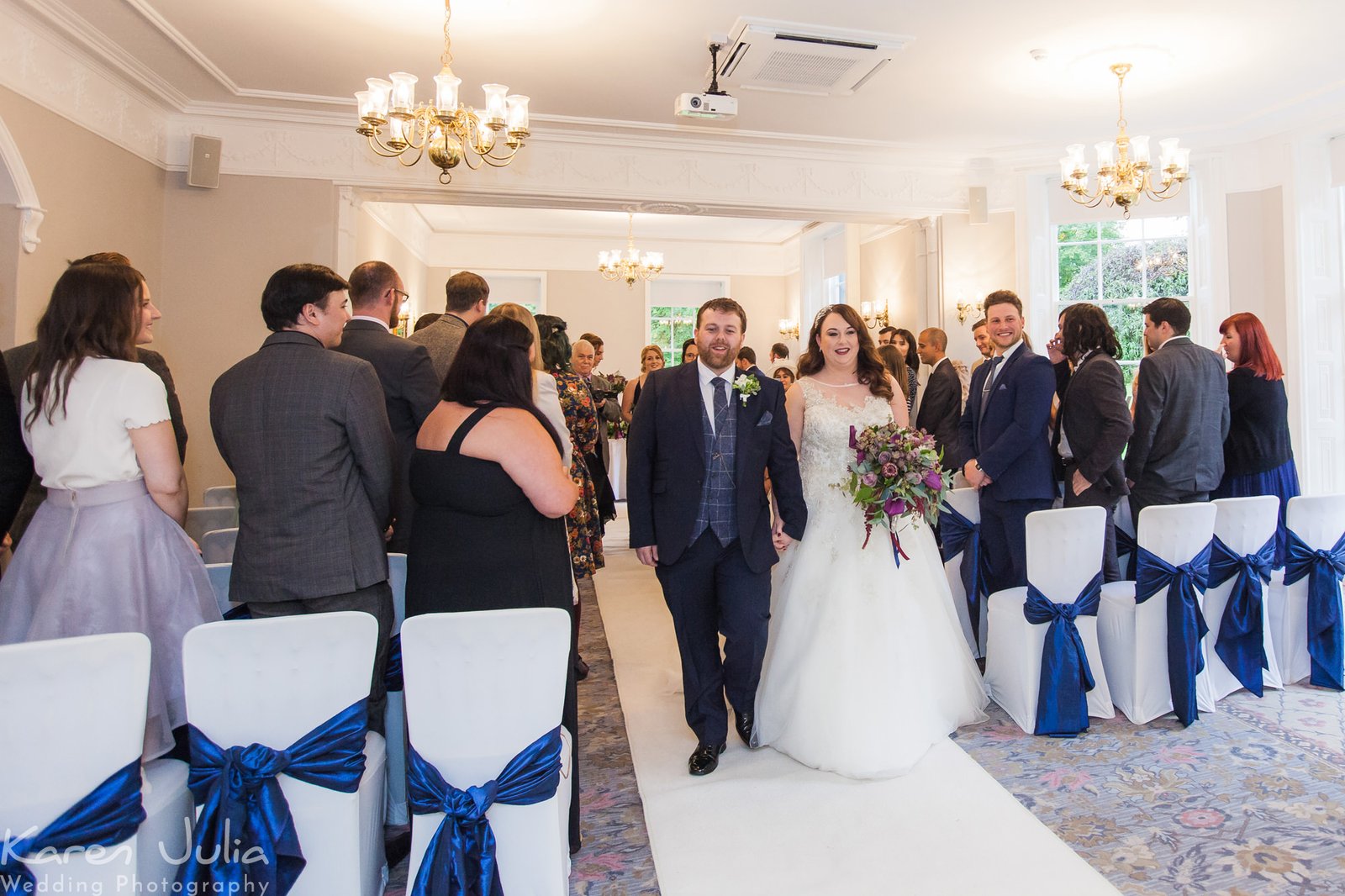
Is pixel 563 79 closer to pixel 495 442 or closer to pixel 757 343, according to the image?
pixel 495 442

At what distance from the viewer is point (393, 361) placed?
10.2 feet

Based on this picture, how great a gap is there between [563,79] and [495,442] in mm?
4156

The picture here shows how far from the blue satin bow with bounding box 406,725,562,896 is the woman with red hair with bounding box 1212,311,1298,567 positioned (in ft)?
14.0

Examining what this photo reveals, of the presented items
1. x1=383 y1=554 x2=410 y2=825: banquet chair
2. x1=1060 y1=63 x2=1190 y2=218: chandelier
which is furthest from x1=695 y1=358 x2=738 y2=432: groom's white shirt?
x1=1060 y1=63 x2=1190 y2=218: chandelier

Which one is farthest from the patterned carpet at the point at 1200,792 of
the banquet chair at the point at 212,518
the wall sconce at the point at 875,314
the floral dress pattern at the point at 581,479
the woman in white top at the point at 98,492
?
the wall sconce at the point at 875,314

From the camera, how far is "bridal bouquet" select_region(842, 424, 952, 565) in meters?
2.93

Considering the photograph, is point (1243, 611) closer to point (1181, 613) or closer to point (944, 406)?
point (1181, 613)

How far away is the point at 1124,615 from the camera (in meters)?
3.38

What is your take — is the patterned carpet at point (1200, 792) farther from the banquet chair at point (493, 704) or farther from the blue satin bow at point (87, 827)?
the blue satin bow at point (87, 827)

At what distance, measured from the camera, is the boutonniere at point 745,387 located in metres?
2.88

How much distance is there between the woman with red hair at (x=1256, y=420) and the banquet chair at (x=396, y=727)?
4.32m

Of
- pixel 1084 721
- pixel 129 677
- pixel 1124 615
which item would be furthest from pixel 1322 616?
pixel 129 677

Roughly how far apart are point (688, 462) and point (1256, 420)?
346cm

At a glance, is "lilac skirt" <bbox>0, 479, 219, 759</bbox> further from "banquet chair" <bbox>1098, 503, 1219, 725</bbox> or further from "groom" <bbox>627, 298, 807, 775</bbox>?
"banquet chair" <bbox>1098, 503, 1219, 725</bbox>
